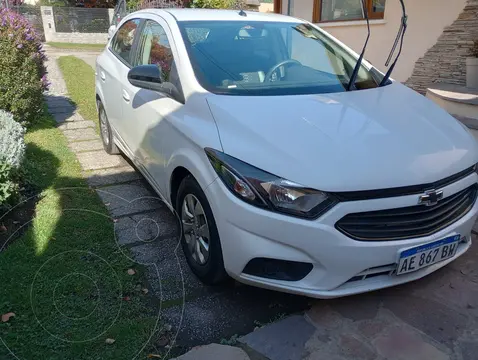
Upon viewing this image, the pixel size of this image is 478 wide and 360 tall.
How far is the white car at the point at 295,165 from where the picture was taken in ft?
7.25

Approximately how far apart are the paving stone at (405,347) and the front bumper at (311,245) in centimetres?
29

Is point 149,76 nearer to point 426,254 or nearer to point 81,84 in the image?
point 426,254

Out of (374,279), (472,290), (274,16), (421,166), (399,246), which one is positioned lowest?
(472,290)

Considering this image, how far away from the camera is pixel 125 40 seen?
173 inches

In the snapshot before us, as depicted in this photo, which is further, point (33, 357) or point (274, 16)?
point (274, 16)

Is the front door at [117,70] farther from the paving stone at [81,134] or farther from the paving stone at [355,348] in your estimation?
the paving stone at [355,348]

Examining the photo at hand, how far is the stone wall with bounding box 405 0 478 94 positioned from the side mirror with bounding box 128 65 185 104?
519 cm

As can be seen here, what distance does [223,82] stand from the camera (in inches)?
116

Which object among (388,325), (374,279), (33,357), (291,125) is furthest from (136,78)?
(388,325)

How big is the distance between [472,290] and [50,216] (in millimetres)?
3165

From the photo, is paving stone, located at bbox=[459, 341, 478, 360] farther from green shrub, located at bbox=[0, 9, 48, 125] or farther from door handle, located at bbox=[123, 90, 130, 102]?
green shrub, located at bbox=[0, 9, 48, 125]

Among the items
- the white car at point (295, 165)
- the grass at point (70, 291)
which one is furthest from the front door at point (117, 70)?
the grass at point (70, 291)

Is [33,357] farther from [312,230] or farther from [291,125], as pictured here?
[291,125]

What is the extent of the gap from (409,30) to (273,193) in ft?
20.2
